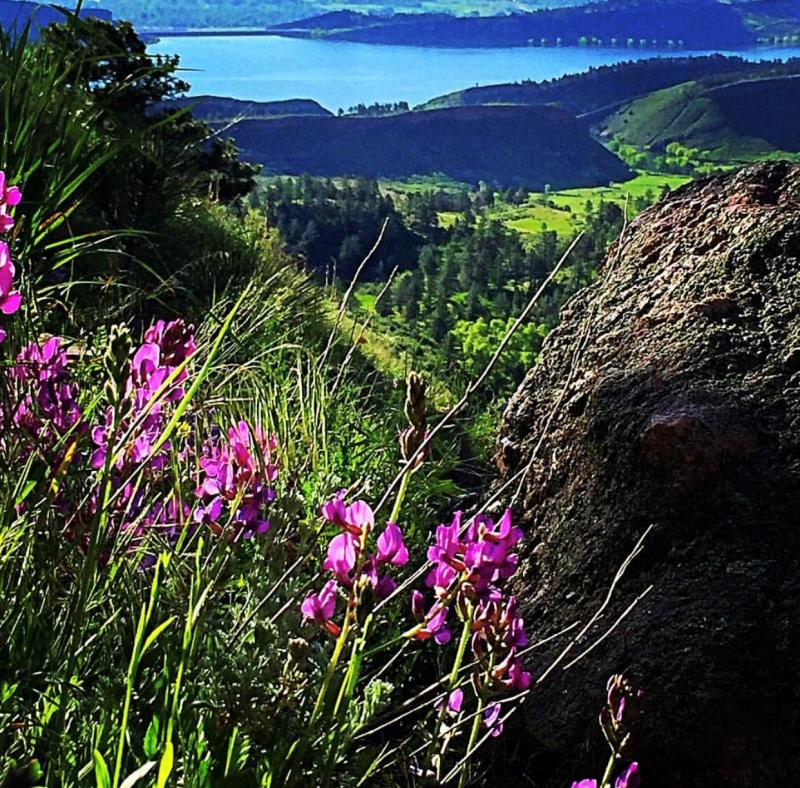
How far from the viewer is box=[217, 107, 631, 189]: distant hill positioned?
8594 centimetres

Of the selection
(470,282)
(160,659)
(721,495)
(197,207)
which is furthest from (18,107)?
(470,282)

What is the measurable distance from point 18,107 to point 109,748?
51.4 inches

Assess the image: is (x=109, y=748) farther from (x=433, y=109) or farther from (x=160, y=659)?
(x=433, y=109)

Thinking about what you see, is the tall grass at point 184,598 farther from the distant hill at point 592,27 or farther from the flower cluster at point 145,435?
the distant hill at point 592,27

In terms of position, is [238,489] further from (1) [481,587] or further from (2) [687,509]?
(2) [687,509]

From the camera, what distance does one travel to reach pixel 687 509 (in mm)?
1559

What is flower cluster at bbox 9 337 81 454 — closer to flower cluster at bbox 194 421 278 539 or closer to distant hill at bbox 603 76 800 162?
flower cluster at bbox 194 421 278 539

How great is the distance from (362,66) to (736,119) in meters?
45.9

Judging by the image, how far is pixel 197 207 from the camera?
7.21 meters

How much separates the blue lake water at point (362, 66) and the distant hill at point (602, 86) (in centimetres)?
462

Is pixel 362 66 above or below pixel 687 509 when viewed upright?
above

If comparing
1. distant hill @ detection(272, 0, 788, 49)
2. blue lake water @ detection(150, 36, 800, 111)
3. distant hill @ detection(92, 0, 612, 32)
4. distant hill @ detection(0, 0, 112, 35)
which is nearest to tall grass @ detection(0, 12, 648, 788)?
distant hill @ detection(0, 0, 112, 35)

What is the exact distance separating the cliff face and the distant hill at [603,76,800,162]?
8921 cm

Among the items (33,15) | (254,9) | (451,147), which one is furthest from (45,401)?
(254,9)
